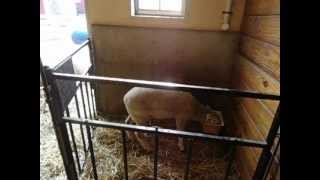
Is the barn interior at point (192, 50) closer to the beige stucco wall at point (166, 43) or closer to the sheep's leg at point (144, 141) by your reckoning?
the beige stucco wall at point (166, 43)

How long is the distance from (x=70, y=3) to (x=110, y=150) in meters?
8.01

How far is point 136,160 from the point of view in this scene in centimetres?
216

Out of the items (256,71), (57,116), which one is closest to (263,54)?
(256,71)

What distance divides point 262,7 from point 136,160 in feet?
5.67

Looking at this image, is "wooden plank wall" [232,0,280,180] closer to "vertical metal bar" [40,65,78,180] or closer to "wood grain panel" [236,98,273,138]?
"wood grain panel" [236,98,273,138]

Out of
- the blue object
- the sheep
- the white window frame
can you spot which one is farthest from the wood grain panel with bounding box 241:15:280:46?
the blue object

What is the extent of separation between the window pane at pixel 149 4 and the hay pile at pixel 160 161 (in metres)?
1.43

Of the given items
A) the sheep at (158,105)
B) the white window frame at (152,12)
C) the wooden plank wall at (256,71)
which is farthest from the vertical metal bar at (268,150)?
the white window frame at (152,12)

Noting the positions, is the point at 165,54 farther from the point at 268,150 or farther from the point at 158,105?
the point at 268,150

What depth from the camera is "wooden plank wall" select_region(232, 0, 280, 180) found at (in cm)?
145

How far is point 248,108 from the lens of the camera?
188 cm

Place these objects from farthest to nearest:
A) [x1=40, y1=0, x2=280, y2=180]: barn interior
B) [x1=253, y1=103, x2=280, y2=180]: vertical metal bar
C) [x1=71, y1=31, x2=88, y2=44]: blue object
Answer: [x1=71, y1=31, x2=88, y2=44]: blue object
[x1=40, y1=0, x2=280, y2=180]: barn interior
[x1=253, y1=103, x2=280, y2=180]: vertical metal bar
